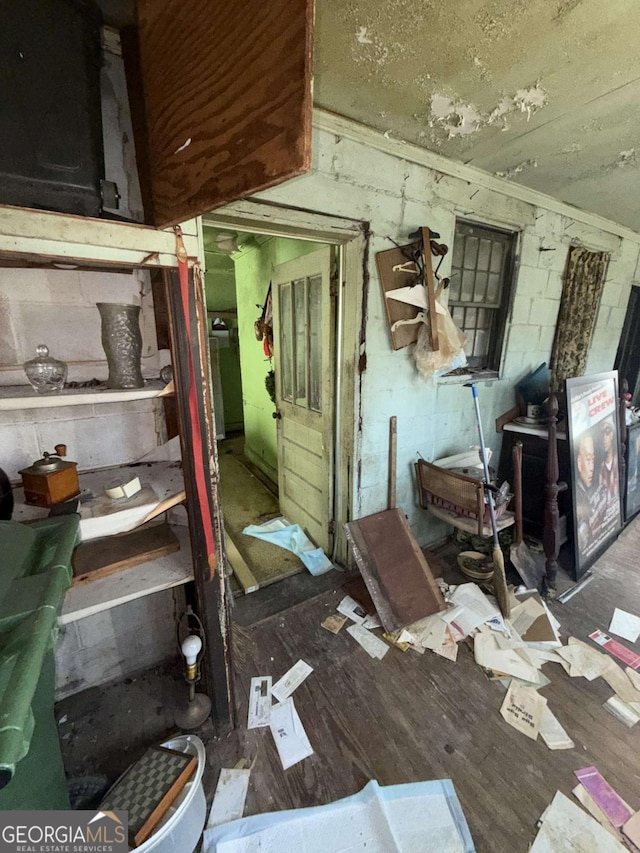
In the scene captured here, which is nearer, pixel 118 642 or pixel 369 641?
pixel 118 642

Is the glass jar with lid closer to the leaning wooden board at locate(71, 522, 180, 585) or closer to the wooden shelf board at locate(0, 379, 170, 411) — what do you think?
the wooden shelf board at locate(0, 379, 170, 411)

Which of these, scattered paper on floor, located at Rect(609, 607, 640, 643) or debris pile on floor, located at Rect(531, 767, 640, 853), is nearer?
debris pile on floor, located at Rect(531, 767, 640, 853)

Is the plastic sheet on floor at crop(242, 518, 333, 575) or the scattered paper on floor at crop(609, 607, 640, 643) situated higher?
Result: the plastic sheet on floor at crop(242, 518, 333, 575)

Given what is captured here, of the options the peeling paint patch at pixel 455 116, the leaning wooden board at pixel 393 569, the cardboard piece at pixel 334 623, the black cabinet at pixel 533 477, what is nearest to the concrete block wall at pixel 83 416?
the cardboard piece at pixel 334 623

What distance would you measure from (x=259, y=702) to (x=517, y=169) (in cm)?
338

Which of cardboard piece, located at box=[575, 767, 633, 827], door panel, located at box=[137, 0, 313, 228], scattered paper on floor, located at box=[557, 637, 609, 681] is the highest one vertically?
door panel, located at box=[137, 0, 313, 228]

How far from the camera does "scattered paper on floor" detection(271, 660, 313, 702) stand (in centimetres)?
165

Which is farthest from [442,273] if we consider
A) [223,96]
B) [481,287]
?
[223,96]

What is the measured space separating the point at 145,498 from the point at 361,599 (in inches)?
62.3

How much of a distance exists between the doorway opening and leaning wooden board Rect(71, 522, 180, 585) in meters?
1.06

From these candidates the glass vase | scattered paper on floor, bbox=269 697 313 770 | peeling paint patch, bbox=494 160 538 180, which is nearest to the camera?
the glass vase

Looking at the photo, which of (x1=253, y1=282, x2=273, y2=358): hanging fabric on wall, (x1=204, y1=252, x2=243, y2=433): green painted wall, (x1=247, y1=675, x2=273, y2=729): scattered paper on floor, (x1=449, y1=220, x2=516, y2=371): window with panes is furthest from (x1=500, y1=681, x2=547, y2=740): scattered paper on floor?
(x1=204, y1=252, x2=243, y2=433): green painted wall

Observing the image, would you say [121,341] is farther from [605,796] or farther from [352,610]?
[605,796]

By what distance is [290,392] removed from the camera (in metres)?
2.85
